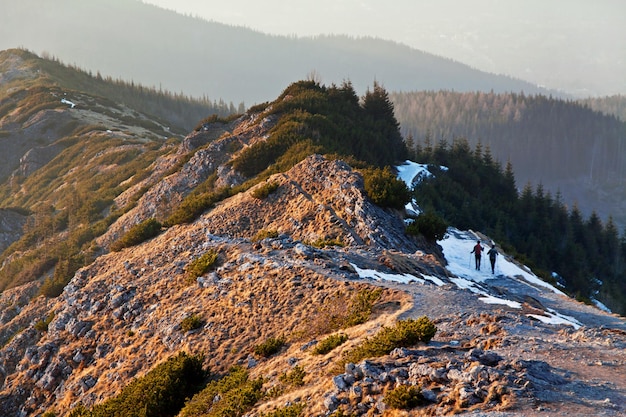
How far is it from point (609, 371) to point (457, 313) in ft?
13.2

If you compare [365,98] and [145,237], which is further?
[365,98]

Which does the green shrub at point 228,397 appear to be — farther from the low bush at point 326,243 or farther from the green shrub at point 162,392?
the low bush at point 326,243

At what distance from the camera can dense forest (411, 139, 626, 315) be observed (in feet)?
172

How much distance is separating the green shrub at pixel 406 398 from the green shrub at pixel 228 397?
3.55m

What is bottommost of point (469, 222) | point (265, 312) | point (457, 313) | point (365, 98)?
point (469, 222)

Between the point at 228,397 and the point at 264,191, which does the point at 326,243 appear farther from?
the point at 228,397

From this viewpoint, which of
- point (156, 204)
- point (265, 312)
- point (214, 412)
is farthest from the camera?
point (156, 204)

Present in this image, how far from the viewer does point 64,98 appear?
97.2 metres

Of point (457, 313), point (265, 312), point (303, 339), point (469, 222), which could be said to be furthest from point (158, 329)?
point (469, 222)

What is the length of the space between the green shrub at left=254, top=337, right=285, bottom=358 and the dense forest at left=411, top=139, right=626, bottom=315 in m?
31.1

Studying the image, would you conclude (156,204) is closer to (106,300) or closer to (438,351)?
(106,300)

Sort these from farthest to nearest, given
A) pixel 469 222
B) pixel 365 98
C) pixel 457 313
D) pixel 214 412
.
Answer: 1. pixel 365 98
2. pixel 469 222
3. pixel 457 313
4. pixel 214 412

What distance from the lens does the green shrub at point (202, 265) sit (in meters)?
18.6

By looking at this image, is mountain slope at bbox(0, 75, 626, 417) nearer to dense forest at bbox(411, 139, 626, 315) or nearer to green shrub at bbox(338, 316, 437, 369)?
green shrub at bbox(338, 316, 437, 369)
